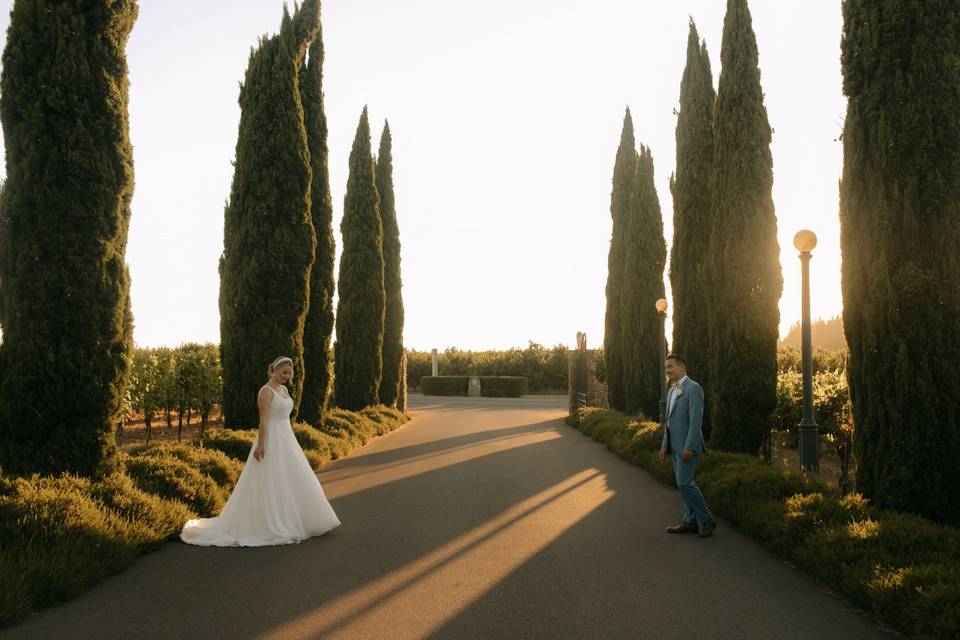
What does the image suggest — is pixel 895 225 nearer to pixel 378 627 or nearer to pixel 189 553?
pixel 378 627

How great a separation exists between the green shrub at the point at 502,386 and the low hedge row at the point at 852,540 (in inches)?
1652

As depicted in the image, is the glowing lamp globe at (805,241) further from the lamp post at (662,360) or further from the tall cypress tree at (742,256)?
the lamp post at (662,360)

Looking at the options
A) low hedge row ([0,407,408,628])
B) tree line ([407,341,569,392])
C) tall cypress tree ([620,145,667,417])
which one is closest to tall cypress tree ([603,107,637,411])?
tall cypress tree ([620,145,667,417])

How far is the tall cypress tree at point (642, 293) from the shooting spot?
72.8 ft

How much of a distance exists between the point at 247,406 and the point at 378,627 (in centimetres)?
995

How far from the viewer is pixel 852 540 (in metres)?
6.07

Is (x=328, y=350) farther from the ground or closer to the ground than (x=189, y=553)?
farther from the ground

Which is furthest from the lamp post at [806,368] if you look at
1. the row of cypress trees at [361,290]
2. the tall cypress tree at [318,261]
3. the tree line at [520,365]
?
the tree line at [520,365]

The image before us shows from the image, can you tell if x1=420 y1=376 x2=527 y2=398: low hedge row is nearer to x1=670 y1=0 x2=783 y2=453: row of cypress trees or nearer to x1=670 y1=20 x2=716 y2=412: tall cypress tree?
x1=670 y1=20 x2=716 y2=412: tall cypress tree

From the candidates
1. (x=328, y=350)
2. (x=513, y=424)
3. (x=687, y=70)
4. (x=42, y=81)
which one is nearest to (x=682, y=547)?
(x=42, y=81)

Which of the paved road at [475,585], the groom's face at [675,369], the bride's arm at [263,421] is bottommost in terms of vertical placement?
the paved road at [475,585]

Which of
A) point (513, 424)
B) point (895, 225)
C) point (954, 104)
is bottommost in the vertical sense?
point (513, 424)

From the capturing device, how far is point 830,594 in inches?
223

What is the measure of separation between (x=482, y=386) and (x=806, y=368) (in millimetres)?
43413
